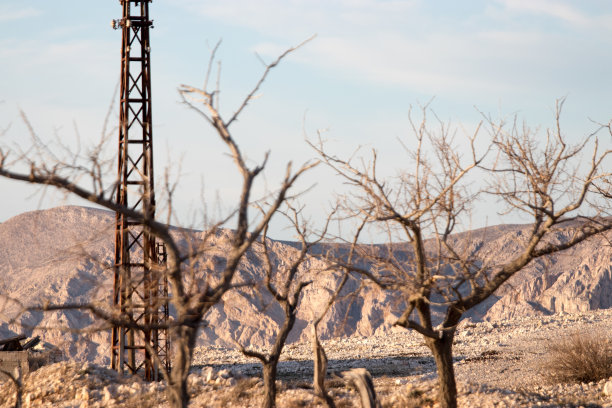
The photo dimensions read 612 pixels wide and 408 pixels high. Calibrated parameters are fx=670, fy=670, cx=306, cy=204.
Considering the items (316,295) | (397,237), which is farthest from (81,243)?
(316,295)

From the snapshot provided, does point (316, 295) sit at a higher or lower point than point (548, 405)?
higher

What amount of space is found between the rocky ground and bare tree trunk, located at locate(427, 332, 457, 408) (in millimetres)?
1536

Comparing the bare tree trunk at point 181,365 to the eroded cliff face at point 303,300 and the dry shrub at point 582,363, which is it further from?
the eroded cliff face at point 303,300

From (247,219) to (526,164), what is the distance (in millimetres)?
5917

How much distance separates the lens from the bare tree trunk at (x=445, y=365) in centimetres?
1144

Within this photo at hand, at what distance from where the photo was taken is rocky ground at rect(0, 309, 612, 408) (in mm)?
13852

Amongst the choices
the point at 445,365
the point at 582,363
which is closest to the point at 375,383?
the point at 582,363

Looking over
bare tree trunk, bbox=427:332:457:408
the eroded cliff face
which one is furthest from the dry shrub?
the eroded cliff face

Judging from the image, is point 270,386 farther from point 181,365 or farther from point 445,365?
point 181,365

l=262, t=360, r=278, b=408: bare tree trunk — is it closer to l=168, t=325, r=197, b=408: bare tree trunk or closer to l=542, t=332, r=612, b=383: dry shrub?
l=168, t=325, r=197, b=408: bare tree trunk

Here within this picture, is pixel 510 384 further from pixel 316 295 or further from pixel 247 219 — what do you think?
pixel 316 295

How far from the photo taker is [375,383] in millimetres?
17562

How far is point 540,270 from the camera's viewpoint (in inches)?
2581

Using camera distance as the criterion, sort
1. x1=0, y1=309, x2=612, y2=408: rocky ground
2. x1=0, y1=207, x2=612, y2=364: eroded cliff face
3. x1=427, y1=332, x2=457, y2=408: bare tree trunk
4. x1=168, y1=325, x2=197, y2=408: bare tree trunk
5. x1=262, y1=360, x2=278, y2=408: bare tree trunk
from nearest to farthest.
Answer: x1=168, y1=325, x2=197, y2=408: bare tree trunk, x1=427, y1=332, x2=457, y2=408: bare tree trunk, x1=262, y1=360, x2=278, y2=408: bare tree trunk, x1=0, y1=309, x2=612, y2=408: rocky ground, x1=0, y1=207, x2=612, y2=364: eroded cliff face
